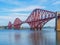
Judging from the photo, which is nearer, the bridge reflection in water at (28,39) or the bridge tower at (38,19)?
the bridge reflection in water at (28,39)

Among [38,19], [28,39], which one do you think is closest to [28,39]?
[28,39]

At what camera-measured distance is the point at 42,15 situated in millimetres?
52500

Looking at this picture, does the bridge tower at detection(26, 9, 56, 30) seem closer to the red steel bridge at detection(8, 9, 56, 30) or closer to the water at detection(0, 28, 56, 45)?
the red steel bridge at detection(8, 9, 56, 30)

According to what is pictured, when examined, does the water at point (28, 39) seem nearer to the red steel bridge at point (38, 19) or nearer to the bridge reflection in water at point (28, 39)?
the bridge reflection in water at point (28, 39)

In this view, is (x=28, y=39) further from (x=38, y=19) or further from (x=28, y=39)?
(x=38, y=19)

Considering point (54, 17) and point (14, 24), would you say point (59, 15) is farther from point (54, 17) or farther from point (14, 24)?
point (14, 24)

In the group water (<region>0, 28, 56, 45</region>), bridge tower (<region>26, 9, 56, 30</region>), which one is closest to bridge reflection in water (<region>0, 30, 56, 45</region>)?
water (<region>0, 28, 56, 45</region>)

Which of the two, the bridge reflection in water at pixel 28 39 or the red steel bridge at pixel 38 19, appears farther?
the red steel bridge at pixel 38 19

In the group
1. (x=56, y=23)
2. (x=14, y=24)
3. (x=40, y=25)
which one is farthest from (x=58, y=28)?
(x=14, y=24)

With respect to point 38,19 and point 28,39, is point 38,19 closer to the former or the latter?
point 38,19

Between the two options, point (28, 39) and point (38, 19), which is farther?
point (38, 19)

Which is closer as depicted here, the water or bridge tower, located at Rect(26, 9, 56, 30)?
the water

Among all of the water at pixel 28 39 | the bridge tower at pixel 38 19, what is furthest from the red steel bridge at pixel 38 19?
the water at pixel 28 39

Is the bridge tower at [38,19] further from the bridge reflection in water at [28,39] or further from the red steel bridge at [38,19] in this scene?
the bridge reflection in water at [28,39]
